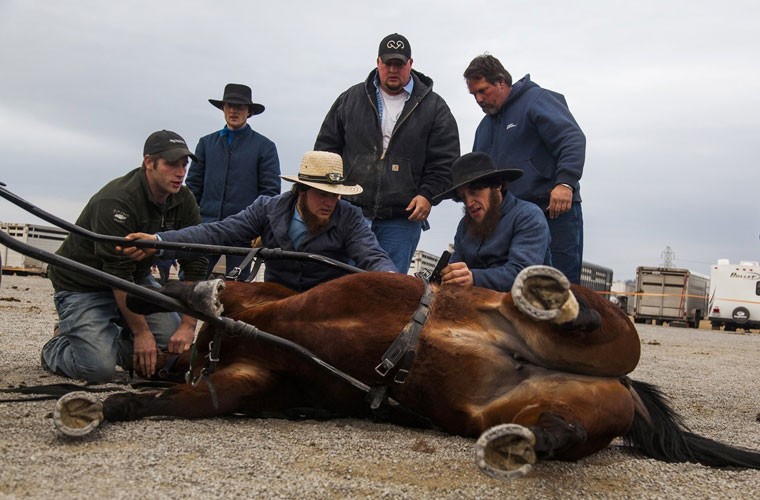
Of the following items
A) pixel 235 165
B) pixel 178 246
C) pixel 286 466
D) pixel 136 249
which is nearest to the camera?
pixel 286 466

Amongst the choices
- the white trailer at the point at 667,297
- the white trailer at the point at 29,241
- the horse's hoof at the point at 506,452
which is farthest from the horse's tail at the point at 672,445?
the white trailer at the point at 667,297

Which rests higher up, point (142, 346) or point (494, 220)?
point (494, 220)

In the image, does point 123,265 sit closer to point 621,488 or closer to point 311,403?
point 311,403

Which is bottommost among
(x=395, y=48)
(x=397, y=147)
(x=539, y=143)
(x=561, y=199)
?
(x=561, y=199)

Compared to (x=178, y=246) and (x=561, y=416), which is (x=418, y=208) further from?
(x=561, y=416)

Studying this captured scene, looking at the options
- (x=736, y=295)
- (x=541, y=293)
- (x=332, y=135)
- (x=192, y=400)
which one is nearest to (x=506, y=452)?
(x=541, y=293)

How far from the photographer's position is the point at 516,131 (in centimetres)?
545

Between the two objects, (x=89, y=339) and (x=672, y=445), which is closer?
(x=672, y=445)

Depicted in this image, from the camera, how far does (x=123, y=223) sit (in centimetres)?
A: 469

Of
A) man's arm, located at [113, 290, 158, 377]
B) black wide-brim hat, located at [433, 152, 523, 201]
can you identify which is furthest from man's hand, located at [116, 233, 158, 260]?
black wide-brim hat, located at [433, 152, 523, 201]

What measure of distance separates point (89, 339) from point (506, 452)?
3399 millimetres

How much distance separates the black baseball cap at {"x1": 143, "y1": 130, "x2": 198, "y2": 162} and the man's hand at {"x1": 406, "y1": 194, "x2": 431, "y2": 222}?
1504 millimetres

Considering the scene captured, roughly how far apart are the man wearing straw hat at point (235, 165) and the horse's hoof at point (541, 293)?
401cm

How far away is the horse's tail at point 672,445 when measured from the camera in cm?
314
